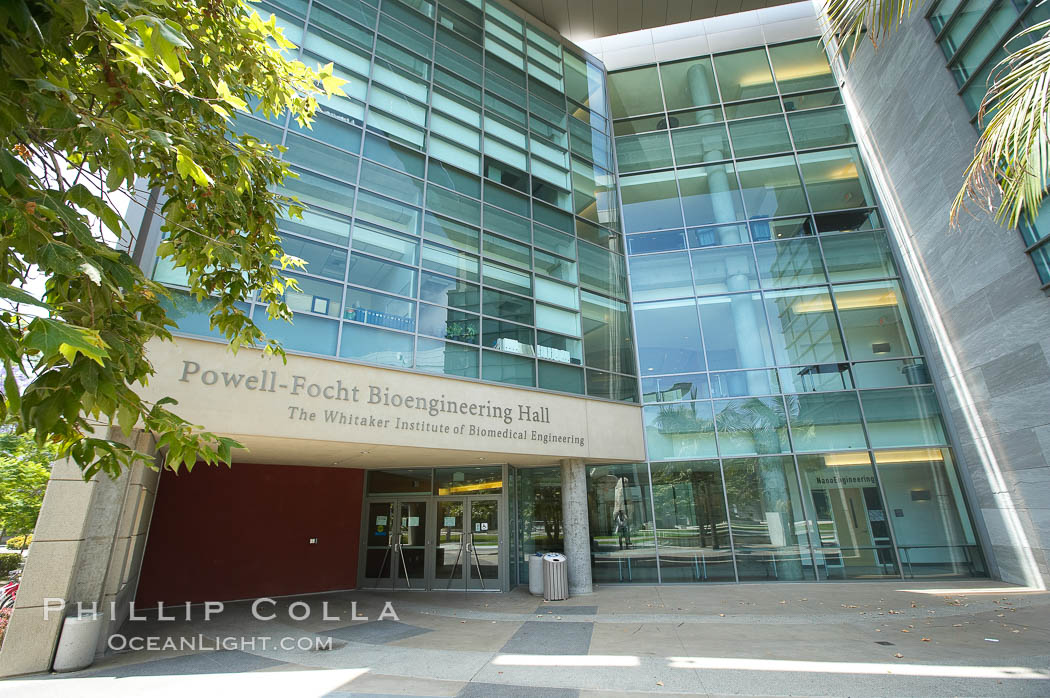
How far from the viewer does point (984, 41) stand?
11.5m

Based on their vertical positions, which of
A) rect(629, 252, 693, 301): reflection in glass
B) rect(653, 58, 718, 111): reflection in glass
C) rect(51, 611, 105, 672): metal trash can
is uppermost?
rect(653, 58, 718, 111): reflection in glass

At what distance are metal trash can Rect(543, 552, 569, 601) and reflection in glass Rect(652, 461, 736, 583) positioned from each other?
3314mm

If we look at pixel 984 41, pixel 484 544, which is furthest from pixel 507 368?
pixel 984 41

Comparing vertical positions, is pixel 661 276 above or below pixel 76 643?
above

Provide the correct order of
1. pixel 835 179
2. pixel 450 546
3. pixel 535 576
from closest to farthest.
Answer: pixel 535 576 < pixel 450 546 < pixel 835 179

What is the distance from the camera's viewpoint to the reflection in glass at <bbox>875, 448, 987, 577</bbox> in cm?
1232

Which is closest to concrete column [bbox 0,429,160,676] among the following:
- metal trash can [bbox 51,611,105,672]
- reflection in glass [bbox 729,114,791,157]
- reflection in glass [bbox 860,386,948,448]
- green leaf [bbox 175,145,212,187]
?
metal trash can [bbox 51,611,105,672]

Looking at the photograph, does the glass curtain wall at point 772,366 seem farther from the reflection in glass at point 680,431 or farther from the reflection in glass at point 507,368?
the reflection in glass at point 507,368

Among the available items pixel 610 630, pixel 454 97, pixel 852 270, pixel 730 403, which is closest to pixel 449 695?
pixel 610 630

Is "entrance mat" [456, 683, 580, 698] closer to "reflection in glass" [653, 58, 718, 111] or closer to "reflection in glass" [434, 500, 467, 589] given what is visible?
"reflection in glass" [434, 500, 467, 589]

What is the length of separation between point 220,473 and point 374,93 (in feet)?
32.4

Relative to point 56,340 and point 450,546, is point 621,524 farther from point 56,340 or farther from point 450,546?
point 56,340

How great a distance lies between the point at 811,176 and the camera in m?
16.2

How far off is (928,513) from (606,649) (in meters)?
10.7
